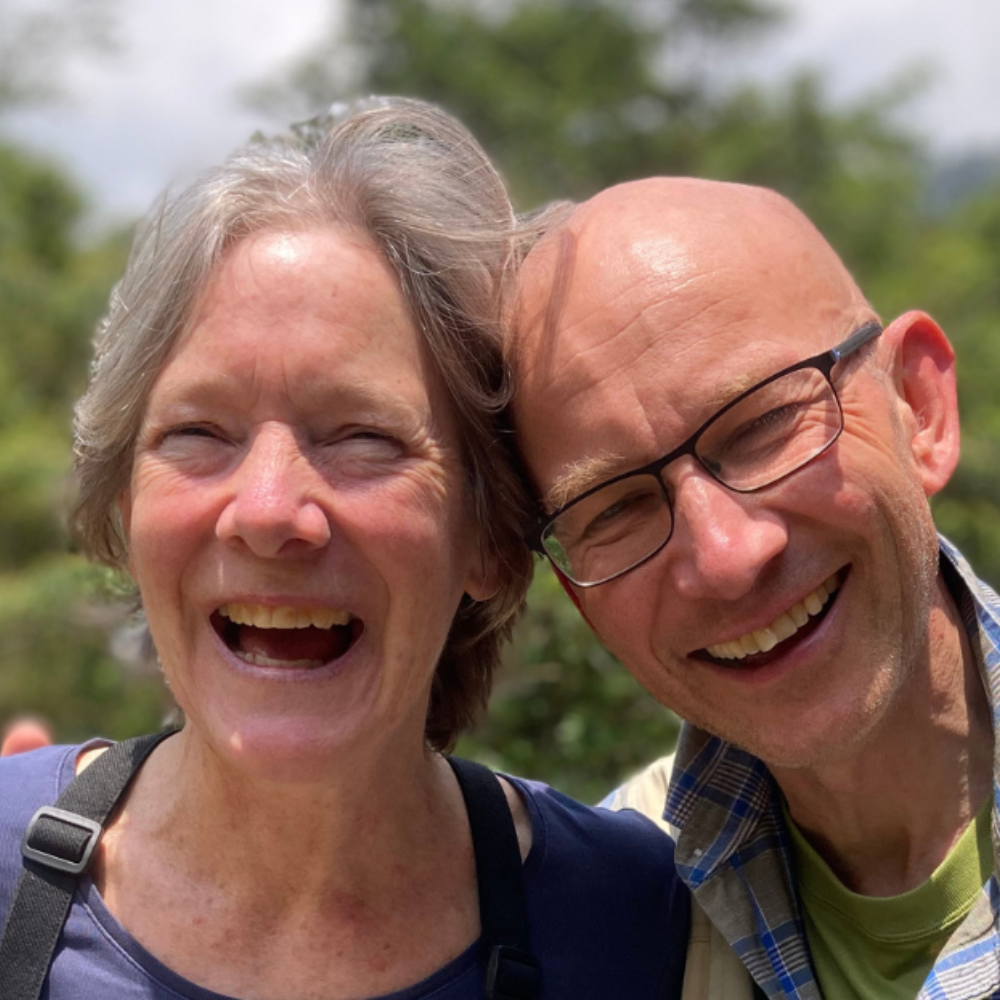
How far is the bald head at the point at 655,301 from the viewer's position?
7.32 feet

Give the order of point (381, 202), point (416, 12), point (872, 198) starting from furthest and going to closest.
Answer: point (416, 12) < point (872, 198) < point (381, 202)

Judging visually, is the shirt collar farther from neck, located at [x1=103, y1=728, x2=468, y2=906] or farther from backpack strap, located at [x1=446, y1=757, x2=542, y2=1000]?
neck, located at [x1=103, y1=728, x2=468, y2=906]

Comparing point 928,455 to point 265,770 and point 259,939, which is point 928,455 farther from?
point 259,939

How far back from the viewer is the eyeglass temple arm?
7.45 ft

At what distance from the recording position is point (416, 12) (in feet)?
105

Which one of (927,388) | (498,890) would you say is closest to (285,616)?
(498,890)

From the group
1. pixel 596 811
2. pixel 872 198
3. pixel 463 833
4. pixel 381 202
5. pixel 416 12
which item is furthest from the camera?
pixel 416 12

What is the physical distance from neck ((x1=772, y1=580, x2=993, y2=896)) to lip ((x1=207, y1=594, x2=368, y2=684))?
90 cm

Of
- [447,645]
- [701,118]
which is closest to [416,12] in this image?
[701,118]

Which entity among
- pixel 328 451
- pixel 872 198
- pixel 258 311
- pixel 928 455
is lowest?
pixel 328 451

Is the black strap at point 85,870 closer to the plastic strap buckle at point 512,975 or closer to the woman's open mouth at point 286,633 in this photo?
the plastic strap buckle at point 512,975

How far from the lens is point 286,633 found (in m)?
2.24

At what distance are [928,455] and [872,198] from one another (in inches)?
1152

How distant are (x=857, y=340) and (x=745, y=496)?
391 mm
